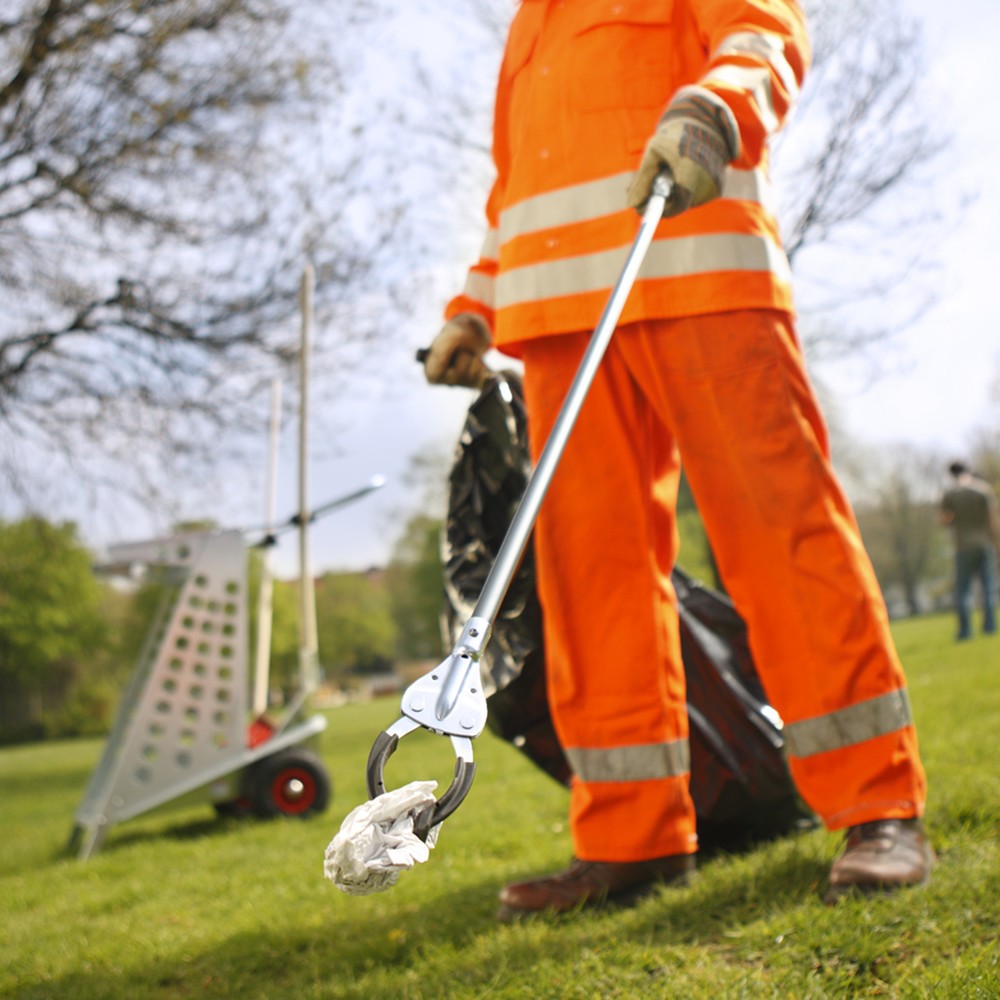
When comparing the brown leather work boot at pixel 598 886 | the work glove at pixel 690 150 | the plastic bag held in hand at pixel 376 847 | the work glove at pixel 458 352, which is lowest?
the brown leather work boot at pixel 598 886

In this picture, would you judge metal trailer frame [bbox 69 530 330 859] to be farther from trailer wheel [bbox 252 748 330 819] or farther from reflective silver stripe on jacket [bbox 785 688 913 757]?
reflective silver stripe on jacket [bbox 785 688 913 757]

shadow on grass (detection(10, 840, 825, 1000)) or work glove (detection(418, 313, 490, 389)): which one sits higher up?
work glove (detection(418, 313, 490, 389))

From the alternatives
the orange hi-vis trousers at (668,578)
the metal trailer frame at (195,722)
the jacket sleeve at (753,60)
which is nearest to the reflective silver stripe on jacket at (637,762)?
the orange hi-vis trousers at (668,578)

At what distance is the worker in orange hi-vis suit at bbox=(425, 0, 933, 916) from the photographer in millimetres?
1868

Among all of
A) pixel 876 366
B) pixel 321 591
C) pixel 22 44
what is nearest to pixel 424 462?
pixel 876 366

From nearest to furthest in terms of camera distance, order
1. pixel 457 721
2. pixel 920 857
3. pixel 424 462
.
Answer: pixel 457 721, pixel 920 857, pixel 424 462

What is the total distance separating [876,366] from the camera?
1117cm

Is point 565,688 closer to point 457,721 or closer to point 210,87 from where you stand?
point 457,721

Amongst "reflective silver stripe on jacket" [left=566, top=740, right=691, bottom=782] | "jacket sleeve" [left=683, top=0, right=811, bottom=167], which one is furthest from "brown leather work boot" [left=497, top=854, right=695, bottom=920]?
"jacket sleeve" [left=683, top=0, right=811, bottom=167]

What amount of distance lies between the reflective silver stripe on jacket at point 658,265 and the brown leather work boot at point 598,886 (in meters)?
1.12

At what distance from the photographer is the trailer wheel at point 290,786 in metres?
4.41

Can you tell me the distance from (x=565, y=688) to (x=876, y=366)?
10.0m

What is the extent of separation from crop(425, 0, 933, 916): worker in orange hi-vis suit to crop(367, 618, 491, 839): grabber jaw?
2.96 feet

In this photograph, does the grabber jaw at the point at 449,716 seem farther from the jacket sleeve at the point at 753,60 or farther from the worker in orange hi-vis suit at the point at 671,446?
the jacket sleeve at the point at 753,60
